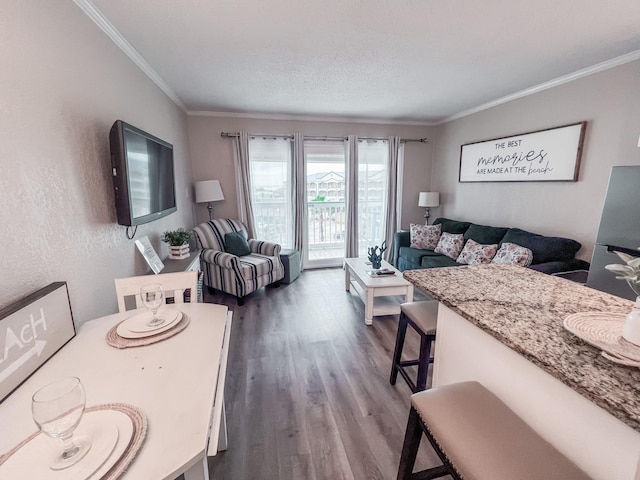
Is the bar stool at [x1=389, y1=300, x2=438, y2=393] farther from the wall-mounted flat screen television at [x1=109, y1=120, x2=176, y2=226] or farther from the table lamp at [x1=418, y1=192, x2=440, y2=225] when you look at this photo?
the table lamp at [x1=418, y1=192, x2=440, y2=225]

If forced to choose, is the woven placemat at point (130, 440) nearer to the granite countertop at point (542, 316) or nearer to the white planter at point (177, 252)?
the granite countertop at point (542, 316)

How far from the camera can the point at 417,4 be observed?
1690 millimetres

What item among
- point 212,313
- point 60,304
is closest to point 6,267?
point 60,304

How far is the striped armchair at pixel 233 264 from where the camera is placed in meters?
3.32

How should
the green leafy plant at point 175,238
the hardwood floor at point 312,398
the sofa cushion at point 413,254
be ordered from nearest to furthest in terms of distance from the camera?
1. the hardwood floor at point 312,398
2. the green leafy plant at point 175,238
3. the sofa cushion at point 413,254

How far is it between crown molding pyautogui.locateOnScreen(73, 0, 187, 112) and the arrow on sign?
6.07 ft

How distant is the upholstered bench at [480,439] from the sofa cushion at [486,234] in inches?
115

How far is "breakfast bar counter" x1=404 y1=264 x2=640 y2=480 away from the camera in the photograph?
71 centimetres

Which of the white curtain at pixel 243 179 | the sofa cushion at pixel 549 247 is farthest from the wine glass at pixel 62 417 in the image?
the white curtain at pixel 243 179

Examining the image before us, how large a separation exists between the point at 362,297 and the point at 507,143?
8.73 ft

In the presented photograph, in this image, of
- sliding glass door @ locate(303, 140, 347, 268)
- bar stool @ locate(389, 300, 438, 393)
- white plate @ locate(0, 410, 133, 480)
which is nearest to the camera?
white plate @ locate(0, 410, 133, 480)

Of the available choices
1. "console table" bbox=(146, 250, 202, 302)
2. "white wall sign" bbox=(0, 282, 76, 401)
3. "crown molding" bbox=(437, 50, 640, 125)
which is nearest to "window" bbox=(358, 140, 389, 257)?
"crown molding" bbox=(437, 50, 640, 125)

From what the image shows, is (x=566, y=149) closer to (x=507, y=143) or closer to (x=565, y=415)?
(x=507, y=143)

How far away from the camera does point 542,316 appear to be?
1046 millimetres
